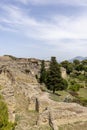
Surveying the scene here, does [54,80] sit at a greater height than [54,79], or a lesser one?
lesser

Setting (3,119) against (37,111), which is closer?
(3,119)

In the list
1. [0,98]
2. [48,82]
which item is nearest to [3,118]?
[0,98]

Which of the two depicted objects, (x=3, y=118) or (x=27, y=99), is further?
(x=27, y=99)

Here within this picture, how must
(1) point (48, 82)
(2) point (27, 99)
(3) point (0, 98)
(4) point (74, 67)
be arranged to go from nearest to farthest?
(3) point (0, 98)
(2) point (27, 99)
(1) point (48, 82)
(4) point (74, 67)

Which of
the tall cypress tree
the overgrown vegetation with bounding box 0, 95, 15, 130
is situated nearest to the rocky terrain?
the overgrown vegetation with bounding box 0, 95, 15, 130

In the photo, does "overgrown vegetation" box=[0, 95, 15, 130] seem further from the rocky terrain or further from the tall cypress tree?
the tall cypress tree

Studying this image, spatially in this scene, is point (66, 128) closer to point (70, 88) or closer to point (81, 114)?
point (81, 114)

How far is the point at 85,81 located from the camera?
2424 inches

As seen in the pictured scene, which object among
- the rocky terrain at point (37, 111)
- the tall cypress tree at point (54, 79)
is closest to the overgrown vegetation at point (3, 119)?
the rocky terrain at point (37, 111)

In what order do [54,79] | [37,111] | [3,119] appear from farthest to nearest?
[54,79], [37,111], [3,119]

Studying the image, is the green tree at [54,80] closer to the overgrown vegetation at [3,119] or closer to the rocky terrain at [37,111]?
the rocky terrain at [37,111]

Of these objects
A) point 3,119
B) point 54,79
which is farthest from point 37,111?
point 54,79

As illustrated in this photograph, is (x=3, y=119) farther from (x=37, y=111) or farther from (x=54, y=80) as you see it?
(x=54, y=80)

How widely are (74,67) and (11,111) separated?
70.1 m
